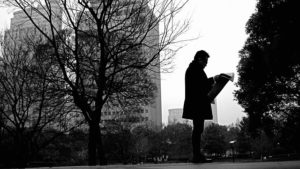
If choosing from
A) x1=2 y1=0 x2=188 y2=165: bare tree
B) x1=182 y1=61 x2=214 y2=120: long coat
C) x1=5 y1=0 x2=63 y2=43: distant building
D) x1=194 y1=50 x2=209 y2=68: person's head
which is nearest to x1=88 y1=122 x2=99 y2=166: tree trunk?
x1=2 y1=0 x2=188 y2=165: bare tree

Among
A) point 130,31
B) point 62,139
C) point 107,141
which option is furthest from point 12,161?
point 130,31

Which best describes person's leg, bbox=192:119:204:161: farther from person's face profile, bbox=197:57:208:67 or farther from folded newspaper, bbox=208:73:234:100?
person's face profile, bbox=197:57:208:67

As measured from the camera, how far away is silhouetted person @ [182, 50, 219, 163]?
649cm

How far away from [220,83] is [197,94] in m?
0.54

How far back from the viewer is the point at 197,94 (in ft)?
21.4

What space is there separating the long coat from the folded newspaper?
0.17 m

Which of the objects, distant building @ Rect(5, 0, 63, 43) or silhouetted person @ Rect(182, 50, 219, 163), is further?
distant building @ Rect(5, 0, 63, 43)

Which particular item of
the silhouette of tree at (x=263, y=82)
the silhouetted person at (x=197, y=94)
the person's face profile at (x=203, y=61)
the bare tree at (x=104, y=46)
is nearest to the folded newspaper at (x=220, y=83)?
the silhouetted person at (x=197, y=94)

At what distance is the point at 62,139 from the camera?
28703 millimetres

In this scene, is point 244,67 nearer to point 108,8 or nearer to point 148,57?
point 148,57

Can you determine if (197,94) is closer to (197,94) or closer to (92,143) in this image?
(197,94)

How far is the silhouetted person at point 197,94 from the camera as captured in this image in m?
6.49

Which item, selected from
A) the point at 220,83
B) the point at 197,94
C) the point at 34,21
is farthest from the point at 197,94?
the point at 34,21

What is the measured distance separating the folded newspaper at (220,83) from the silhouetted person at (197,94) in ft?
0.42
